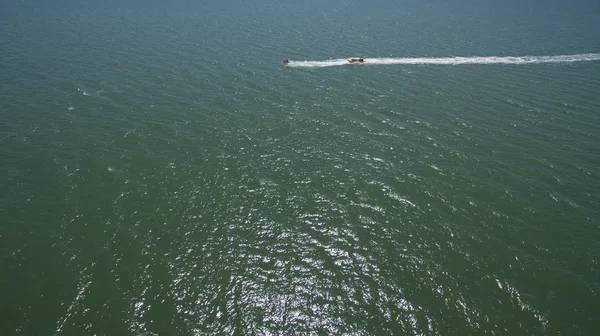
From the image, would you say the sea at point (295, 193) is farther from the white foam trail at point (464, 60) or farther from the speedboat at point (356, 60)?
the speedboat at point (356, 60)

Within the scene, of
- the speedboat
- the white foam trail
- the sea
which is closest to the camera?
the sea

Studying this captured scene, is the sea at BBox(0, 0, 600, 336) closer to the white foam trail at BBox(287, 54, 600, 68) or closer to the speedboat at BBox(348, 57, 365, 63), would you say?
the white foam trail at BBox(287, 54, 600, 68)

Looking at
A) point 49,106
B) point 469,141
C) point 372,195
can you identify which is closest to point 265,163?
point 372,195

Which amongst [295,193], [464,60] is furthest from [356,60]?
[295,193]

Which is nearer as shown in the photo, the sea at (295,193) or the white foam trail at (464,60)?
the sea at (295,193)

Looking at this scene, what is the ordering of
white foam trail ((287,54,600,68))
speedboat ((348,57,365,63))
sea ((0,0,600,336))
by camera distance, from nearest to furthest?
sea ((0,0,600,336))
speedboat ((348,57,365,63))
white foam trail ((287,54,600,68))

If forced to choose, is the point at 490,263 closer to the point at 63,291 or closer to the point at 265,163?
the point at 265,163

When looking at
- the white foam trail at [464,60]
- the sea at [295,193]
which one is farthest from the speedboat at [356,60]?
the sea at [295,193]

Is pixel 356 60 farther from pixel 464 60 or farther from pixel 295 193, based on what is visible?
pixel 295 193

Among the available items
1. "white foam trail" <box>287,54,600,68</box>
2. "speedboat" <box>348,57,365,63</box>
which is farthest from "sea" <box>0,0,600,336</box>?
"speedboat" <box>348,57,365,63</box>
